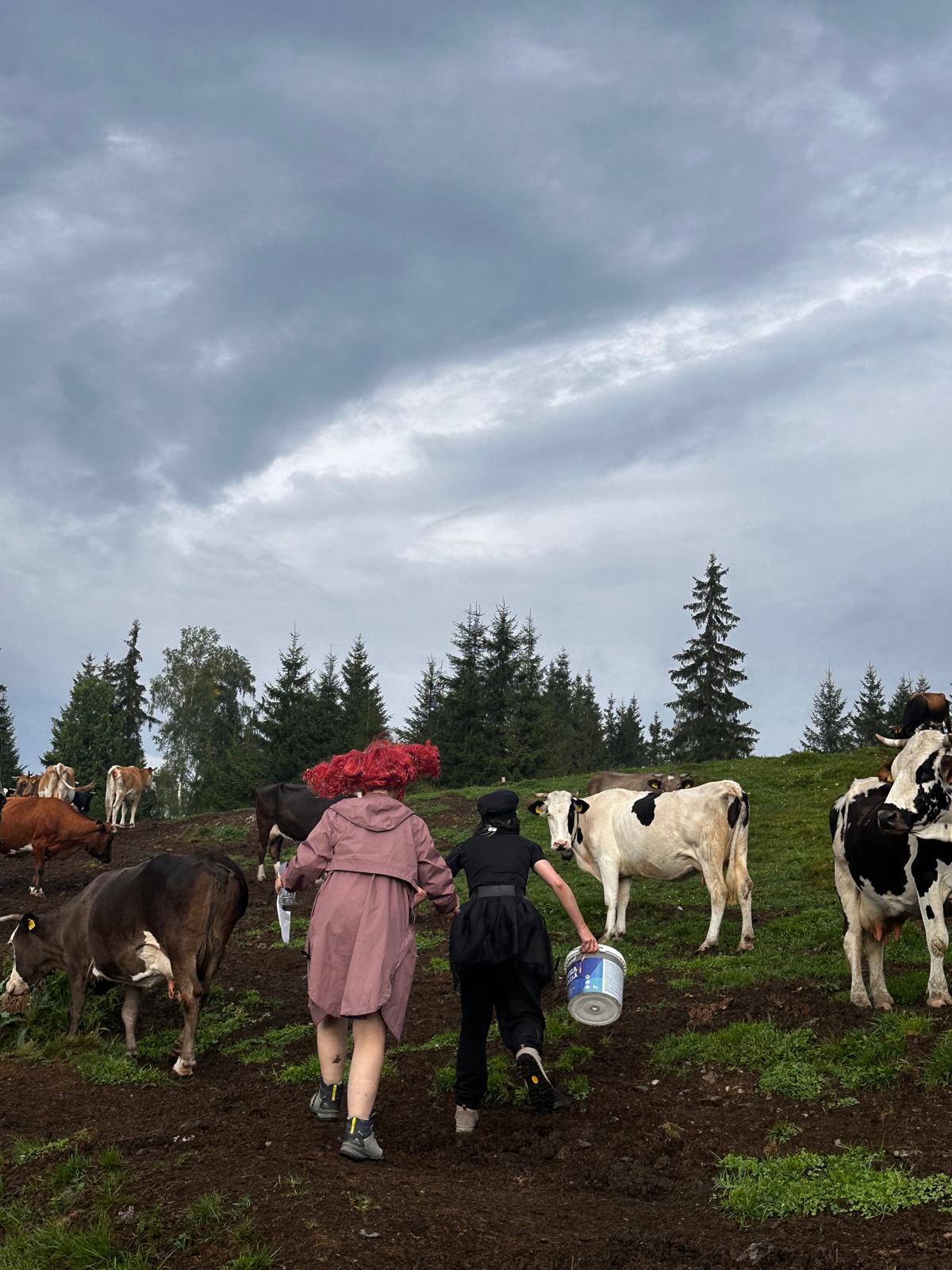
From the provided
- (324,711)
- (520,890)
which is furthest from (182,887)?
(324,711)

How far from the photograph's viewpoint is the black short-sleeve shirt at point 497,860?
22.7 ft

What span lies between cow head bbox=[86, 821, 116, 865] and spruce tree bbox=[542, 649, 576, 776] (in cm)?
3168

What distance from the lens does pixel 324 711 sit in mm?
51656

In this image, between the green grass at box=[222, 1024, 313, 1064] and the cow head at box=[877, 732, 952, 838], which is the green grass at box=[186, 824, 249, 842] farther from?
the cow head at box=[877, 732, 952, 838]

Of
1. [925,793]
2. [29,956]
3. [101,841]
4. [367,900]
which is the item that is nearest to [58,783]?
[101,841]

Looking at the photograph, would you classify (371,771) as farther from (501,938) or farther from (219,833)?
(219,833)

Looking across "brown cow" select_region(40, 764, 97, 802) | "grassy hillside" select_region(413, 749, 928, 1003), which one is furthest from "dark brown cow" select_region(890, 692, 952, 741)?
"brown cow" select_region(40, 764, 97, 802)

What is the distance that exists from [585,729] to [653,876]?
5832 cm

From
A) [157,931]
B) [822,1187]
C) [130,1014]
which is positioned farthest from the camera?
[130,1014]

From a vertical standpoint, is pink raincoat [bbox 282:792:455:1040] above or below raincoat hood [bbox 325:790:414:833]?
below

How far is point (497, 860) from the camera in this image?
6973 millimetres

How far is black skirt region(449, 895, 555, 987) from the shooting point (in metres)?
6.63

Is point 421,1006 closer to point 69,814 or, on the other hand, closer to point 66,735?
point 69,814

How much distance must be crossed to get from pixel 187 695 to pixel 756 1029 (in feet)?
224
